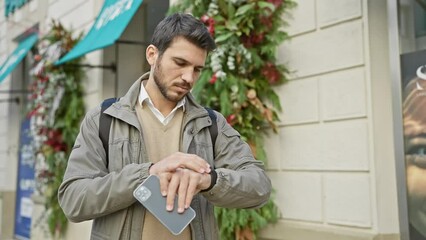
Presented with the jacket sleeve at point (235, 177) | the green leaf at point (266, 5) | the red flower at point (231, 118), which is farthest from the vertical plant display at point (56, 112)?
the jacket sleeve at point (235, 177)

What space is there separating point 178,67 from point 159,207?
0.50 meters

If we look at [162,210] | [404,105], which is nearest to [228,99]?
[404,105]

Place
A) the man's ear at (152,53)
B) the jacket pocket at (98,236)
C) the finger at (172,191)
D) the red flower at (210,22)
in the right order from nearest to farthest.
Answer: the finger at (172,191) < the jacket pocket at (98,236) < the man's ear at (152,53) < the red flower at (210,22)

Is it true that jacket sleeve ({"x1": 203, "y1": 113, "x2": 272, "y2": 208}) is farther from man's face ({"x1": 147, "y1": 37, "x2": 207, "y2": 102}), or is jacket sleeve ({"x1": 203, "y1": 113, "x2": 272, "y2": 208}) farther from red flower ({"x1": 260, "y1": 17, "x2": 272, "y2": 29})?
red flower ({"x1": 260, "y1": 17, "x2": 272, "y2": 29})

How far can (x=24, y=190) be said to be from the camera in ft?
29.7

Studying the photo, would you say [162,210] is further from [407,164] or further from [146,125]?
[407,164]

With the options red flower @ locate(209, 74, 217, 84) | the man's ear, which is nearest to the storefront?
red flower @ locate(209, 74, 217, 84)

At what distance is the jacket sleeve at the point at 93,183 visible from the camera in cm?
145

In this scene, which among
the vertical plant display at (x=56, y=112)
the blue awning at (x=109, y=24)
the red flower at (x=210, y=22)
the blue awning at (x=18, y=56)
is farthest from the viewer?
the blue awning at (x=18, y=56)

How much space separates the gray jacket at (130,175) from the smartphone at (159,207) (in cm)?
4

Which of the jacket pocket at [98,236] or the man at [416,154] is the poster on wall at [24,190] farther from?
the jacket pocket at [98,236]

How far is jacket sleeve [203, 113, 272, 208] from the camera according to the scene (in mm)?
1490

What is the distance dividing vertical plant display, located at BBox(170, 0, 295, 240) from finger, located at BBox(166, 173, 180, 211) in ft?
8.36

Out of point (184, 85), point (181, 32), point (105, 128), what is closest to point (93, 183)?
point (105, 128)
